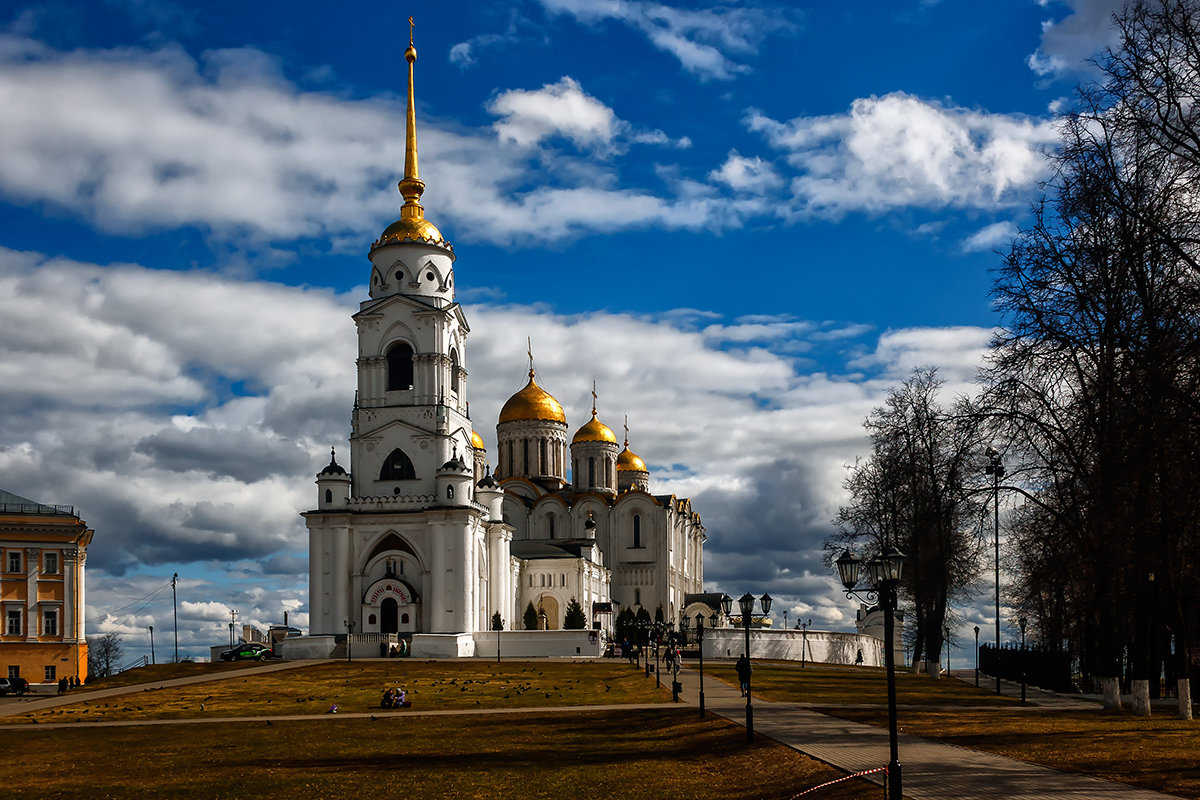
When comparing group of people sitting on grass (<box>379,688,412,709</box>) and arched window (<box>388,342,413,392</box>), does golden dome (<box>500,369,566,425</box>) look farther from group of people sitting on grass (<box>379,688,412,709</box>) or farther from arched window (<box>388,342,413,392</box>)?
group of people sitting on grass (<box>379,688,412,709</box>)

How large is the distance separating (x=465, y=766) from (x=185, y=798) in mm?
5107

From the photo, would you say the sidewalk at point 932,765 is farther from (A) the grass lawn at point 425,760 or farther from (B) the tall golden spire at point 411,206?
(B) the tall golden spire at point 411,206

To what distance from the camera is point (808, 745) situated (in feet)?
73.7

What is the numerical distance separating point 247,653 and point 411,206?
28.4 m

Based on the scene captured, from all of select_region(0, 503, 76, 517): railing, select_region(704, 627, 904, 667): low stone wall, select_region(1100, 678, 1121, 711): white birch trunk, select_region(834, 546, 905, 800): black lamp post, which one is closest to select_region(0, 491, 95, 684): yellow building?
select_region(0, 503, 76, 517): railing

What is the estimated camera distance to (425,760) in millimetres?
23688

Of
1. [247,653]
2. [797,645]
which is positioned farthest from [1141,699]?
[247,653]

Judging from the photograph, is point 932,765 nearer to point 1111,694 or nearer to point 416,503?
point 1111,694

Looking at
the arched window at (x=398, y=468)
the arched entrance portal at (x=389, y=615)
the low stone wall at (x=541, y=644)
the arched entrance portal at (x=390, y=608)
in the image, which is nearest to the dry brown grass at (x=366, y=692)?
the low stone wall at (x=541, y=644)

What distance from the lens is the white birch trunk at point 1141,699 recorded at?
27312 mm

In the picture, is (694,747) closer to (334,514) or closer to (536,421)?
(334,514)

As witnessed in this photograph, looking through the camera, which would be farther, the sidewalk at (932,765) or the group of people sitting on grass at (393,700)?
the group of people sitting on grass at (393,700)

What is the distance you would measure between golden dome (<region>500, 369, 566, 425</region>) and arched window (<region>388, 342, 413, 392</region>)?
82.0ft

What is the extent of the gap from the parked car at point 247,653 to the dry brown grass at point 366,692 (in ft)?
45.4
